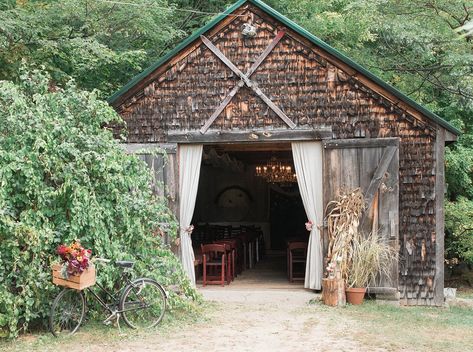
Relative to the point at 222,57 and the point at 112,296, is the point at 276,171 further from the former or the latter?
the point at 112,296

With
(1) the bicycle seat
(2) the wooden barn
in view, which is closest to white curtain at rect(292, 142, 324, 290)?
(2) the wooden barn

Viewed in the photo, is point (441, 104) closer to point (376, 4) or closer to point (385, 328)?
point (376, 4)

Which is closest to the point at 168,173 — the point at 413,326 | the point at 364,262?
the point at 364,262

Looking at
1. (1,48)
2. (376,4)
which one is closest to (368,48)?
(376,4)

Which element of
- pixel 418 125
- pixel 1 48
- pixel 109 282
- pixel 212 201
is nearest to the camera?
pixel 109 282

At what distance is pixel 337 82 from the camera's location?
9625 millimetres

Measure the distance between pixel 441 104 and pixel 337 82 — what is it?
6049 mm

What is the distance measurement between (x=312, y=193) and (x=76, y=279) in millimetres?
4306

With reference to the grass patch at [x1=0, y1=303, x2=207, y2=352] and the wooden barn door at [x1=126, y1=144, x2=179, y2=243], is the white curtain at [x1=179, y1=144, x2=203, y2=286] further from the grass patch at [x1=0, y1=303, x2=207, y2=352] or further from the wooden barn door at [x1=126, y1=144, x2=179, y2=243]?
the grass patch at [x1=0, y1=303, x2=207, y2=352]

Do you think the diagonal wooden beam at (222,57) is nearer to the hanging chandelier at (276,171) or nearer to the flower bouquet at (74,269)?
the flower bouquet at (74,269)

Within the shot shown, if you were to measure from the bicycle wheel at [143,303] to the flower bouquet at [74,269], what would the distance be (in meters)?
0.59

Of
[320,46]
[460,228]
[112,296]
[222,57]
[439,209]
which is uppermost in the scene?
[320,46]

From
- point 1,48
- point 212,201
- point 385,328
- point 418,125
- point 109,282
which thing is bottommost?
point 385,328

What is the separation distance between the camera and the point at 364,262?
9.16 metres
